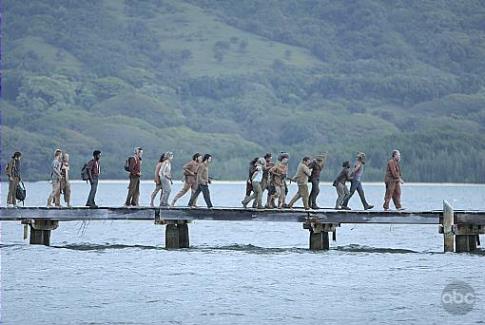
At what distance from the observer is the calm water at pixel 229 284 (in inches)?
1190

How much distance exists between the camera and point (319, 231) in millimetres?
40969

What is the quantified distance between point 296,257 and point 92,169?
7.52 metres

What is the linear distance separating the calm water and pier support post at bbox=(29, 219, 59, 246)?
0.31 meters

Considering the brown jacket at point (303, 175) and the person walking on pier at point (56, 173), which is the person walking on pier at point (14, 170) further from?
the brown jacket at point (303, 175)

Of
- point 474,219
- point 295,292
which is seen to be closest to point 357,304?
point 295,292

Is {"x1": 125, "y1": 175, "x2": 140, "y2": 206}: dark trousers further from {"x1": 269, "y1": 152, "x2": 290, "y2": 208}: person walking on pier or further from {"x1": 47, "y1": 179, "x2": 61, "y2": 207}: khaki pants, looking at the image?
{"x1": 269, "y1": 152, "x2": 290, "y2": 208}: person walking on pier

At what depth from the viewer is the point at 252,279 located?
3741 centimetres

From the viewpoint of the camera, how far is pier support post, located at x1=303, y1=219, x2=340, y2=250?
40344 mm

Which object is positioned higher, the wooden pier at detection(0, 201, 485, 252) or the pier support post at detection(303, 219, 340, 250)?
the wooden pier at detection(0, 201, 485, 252)

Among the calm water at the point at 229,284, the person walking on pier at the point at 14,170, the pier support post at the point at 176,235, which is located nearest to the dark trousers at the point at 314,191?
the calm water at the point at 229,284

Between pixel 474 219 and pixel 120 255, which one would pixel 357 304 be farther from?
pixel 120 255

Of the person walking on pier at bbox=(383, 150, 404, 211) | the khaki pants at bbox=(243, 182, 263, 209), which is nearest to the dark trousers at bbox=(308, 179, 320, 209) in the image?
the khaki pants at bbox=(243, 182, 263, 209)

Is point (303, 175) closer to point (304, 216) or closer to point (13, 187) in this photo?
point (304, 216)

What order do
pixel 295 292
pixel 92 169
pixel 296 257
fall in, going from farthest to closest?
pixel 296 257, pixel 92 169, pixel 295 292
